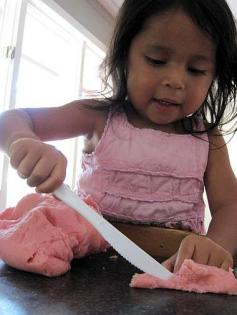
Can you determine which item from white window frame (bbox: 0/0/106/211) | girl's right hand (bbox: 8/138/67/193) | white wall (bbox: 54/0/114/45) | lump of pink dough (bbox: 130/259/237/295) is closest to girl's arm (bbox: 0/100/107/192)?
girl's right hand (bbox: 8/138/67/193)

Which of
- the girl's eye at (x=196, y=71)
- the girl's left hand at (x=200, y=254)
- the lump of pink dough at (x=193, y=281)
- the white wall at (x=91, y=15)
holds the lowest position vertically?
the lump of pink dough at (x=193, y=281)

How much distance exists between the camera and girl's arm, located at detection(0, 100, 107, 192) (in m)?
0.34

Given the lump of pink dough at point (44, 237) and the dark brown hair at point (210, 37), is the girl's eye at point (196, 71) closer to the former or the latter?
the dark brown hair at point (210, 37)

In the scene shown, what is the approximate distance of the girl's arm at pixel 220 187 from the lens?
0.60m

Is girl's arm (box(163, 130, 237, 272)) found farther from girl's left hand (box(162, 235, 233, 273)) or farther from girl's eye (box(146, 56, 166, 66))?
girl's eye (box(146, 56, 166, 66))

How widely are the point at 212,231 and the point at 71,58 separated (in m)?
1.93

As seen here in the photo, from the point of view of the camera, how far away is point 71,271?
14.4 inches

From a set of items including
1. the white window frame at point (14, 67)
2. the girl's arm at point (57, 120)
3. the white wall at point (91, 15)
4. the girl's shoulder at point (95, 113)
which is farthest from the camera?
the white wall at point (91, 15)

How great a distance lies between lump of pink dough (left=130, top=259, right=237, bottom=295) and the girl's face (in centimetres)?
29

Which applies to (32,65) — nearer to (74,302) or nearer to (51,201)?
(51,201)

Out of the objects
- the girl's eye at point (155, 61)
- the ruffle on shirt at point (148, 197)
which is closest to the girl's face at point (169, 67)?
the girl's eye at point (155, 61)

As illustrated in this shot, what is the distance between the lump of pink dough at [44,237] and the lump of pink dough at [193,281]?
74mm

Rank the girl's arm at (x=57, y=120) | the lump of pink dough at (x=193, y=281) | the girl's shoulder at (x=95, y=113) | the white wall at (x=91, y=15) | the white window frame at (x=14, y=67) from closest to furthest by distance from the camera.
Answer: the lump of pink dough at (x=193, y=281) → the girl's arm at (x=57, y=120) → the girl's shoulder at (x=95, y=113) → the white window frame at (x=14, y=67) → the white wall at (x=91, y=15)

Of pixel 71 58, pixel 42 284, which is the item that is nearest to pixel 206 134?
pixel 42 284
